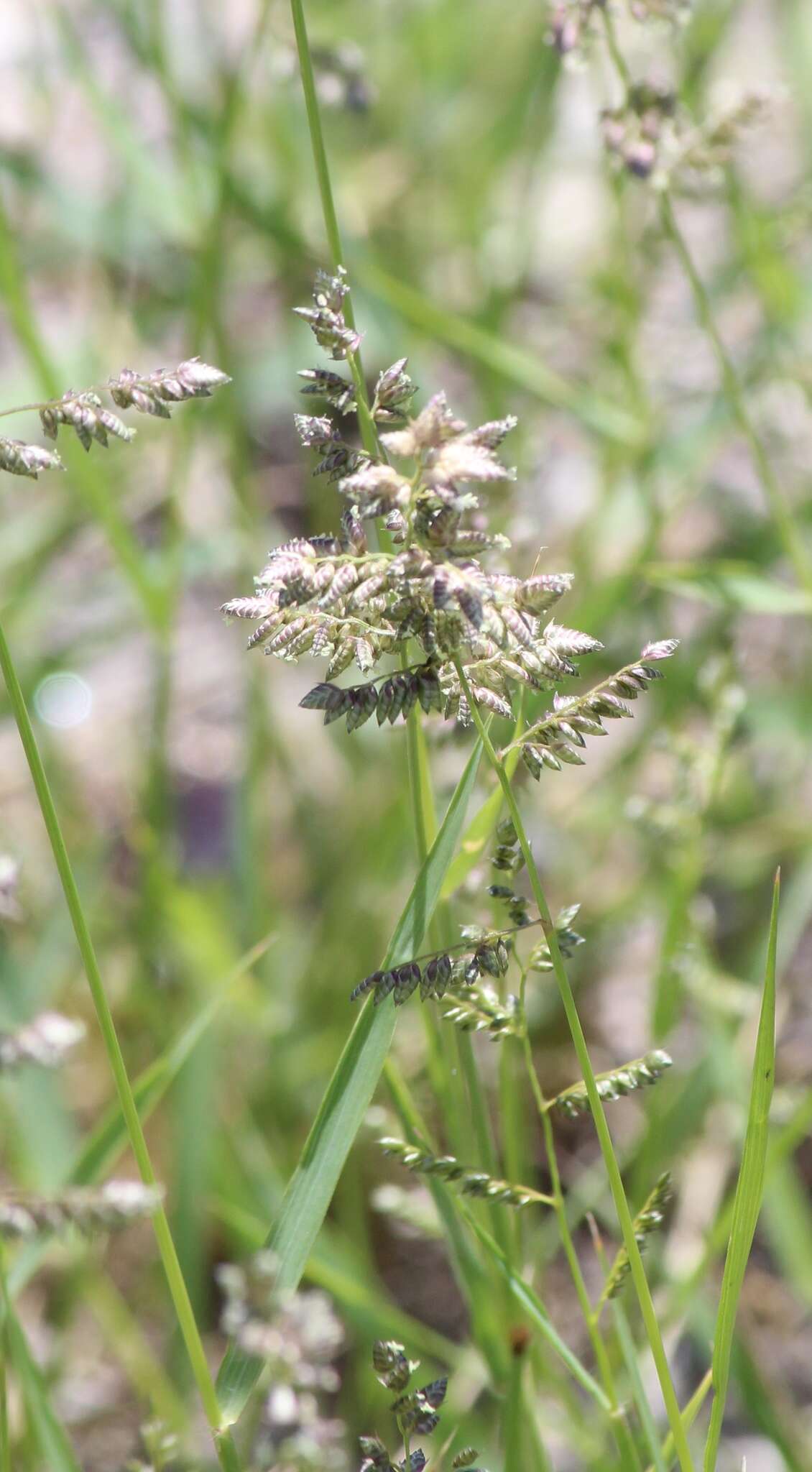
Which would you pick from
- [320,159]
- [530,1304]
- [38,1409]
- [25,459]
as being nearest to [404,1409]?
[530,1304]

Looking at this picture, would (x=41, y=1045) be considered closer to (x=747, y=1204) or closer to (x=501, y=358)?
(x=747, y=1204)

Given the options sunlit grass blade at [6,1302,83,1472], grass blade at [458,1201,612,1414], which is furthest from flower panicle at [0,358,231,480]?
sunlit grass blade at [6,1302,83,1472]

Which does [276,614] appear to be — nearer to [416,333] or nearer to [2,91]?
[416,333]

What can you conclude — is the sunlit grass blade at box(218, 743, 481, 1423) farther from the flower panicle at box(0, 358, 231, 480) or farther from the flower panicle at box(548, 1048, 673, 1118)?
the flower panicle at box(0, 358, 231, 480)

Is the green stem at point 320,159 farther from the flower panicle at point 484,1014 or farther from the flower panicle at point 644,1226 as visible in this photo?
the flower panicle at point 644,1226

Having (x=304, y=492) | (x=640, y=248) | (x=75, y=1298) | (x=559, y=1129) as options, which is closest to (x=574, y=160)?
(x=304, y=492)
